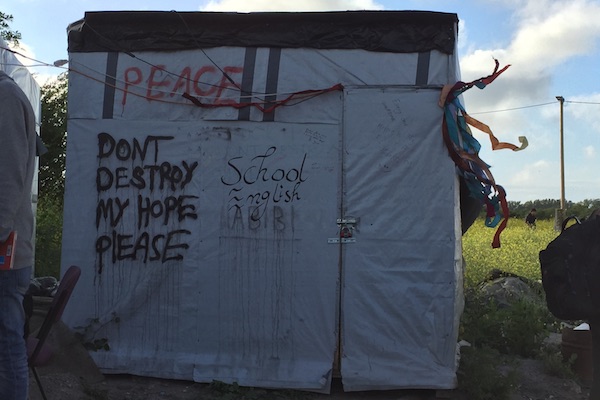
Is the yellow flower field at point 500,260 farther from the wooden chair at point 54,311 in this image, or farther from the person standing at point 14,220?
the person standing at point 14,220

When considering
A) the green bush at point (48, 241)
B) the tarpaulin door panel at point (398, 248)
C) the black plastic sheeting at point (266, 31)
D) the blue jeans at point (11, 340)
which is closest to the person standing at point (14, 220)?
the blue jeans at point (11, 340)

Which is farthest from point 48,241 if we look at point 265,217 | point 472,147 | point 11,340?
point 11,340

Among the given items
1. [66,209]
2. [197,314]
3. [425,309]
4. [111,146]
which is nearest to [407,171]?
[425,309]

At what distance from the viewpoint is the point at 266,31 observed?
5609mm

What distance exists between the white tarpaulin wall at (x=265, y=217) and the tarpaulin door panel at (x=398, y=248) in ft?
0.04

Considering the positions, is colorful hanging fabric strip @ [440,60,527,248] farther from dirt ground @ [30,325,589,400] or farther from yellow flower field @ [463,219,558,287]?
yellow flower field @ [463,219,558,287]

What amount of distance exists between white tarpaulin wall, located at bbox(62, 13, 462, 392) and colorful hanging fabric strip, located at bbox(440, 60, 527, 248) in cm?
11

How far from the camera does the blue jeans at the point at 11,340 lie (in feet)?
10.2

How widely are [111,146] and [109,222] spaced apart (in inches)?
25.9

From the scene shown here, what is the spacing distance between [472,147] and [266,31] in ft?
6.64

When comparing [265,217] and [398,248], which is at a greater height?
[265,217]

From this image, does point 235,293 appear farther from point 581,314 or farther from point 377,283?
point 581,314

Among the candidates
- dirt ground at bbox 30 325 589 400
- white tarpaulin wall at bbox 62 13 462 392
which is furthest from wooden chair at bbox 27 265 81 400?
white tarpaulin wall at bbox 62 13 462 392

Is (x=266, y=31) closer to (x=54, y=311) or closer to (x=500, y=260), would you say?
(x=54, y=311)
